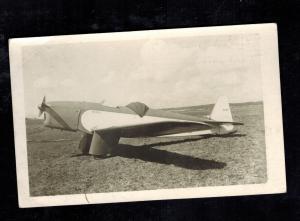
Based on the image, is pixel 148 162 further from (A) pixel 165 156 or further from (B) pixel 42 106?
(B) pixel 42 106

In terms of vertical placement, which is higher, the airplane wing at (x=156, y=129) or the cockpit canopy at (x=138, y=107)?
the cockpit canopy at (x=138, y=107)

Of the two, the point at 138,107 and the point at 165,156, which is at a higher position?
the point at 138,107

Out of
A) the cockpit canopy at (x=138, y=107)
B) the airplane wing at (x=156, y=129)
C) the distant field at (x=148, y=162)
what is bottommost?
the distant field at (x=148, y=162)

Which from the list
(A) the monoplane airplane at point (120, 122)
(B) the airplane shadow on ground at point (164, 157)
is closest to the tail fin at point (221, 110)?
(A) the monoplane airplane at point (120, 122)

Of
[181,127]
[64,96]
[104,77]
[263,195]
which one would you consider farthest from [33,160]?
[263,195]

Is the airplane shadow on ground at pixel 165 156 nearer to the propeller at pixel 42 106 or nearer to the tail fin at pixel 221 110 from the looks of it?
the tail fin at pixel 221 110

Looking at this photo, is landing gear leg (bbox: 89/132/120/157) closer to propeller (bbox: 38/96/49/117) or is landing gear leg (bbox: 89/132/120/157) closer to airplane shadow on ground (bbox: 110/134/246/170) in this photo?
airplane shadow on ground (bbox: 110/134/246/170)

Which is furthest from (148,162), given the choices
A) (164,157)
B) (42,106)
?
(42,106)
